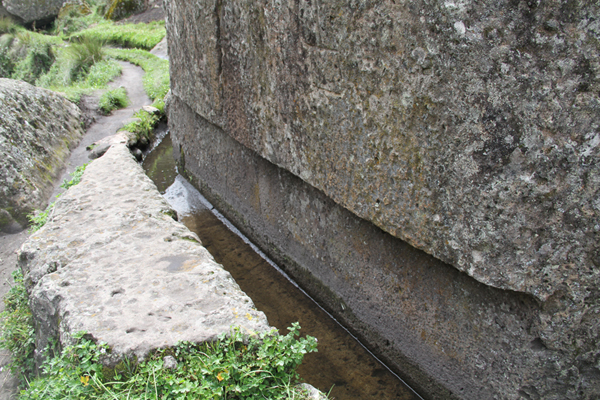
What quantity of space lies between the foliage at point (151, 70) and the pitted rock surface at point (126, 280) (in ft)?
16.7

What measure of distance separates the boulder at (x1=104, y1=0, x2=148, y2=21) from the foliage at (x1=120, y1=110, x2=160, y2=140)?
15639mm

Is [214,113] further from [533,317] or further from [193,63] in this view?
[533,317]

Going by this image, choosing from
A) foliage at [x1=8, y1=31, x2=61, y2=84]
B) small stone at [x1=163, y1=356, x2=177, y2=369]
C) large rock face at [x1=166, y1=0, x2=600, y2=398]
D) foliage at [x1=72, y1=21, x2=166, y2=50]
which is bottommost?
foliage at [x1=8, y1=31, x2=61, y2=84]

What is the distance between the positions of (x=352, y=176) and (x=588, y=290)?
109cm

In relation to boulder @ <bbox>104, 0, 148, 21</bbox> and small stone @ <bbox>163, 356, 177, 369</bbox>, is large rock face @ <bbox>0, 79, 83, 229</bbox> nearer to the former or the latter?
small stone @ <bbox>163, 356, 177, 369</bbox>

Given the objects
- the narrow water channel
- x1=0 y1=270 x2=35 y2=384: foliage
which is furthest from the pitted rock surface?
the narrow water channel

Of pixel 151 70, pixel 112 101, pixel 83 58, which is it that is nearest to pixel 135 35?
pixel 83 58

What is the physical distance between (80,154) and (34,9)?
69.9 ft

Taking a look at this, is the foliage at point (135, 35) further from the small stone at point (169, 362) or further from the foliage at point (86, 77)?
the small stone at point (169, 362)

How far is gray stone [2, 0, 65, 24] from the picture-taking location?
20.8 m

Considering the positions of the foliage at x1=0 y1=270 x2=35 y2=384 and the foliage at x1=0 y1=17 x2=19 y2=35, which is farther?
the foliage at x1=0 y1=17 x2=19 y2=35

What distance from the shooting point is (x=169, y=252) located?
2.47 metres

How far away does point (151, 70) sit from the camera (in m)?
9.86

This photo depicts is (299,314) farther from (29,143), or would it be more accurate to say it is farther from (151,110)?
(151,110)
